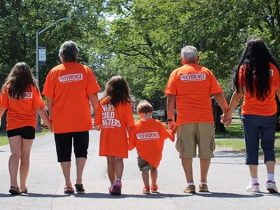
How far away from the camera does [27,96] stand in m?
8.70

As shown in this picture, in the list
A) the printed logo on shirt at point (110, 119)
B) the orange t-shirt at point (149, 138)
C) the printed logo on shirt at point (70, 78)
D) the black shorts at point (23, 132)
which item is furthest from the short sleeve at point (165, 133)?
the black shorts at point (23, 132)

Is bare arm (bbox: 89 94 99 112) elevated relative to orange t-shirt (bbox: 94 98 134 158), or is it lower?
elevated

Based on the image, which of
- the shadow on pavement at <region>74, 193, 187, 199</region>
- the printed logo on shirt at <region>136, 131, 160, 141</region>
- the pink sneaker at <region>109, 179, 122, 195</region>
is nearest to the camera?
the shadow on pavement at <region>74, 193, 187, 199</region>

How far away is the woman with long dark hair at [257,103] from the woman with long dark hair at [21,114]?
2.90 metres

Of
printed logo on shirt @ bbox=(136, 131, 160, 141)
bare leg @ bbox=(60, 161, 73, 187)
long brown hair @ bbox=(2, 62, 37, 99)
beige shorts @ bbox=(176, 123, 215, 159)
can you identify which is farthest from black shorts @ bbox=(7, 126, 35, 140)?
beige shorts @ bbox=(176, 123, 215, 159)

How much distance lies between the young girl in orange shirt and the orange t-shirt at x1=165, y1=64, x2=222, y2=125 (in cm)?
70

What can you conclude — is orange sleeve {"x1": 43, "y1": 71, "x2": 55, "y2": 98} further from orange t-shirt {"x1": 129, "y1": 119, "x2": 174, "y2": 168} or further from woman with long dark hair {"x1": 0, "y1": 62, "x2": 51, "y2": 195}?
orange t-shirt {"x1": 129, "y1": 119, "x2": 174, "y2": 168}

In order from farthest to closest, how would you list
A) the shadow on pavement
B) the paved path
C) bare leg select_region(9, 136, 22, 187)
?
1. bare leg select_region(9, 136, 22, 187)
2. the shadow on pavement
3. the paved path

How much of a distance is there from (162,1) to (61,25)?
24.3 metres

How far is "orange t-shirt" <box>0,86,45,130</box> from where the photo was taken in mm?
8586

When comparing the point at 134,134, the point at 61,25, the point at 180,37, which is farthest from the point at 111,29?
the point at 134,134

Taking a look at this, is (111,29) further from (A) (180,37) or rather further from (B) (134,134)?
(B) (134,134)

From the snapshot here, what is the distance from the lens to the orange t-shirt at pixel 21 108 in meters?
8.59

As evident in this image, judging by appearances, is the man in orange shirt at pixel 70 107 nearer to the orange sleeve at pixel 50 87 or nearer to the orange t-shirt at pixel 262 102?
the orange sleeve at pixel 50 87
